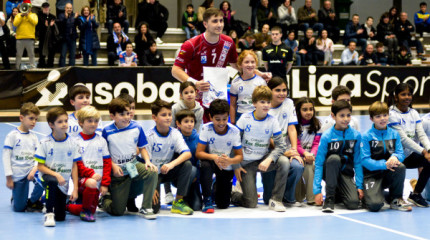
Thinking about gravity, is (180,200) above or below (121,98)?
below

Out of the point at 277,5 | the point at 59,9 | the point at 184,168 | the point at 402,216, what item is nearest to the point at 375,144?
the point at 402,216

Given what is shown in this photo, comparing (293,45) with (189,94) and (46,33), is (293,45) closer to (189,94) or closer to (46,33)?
(46,33)

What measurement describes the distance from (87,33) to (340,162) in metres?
13.0

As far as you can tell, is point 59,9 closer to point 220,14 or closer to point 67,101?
point 67,101

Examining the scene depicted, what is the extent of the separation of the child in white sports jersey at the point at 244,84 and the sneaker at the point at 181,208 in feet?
5.39

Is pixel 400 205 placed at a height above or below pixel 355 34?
below

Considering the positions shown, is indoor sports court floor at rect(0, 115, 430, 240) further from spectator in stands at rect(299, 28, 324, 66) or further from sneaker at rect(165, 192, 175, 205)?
spectator in stands at rect(299, 28, 324, 66)

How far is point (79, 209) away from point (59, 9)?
12989 millimetres

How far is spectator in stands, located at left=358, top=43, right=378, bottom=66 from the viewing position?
70.3 ft

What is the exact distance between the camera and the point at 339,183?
7219 millimetres

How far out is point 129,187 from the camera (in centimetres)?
684

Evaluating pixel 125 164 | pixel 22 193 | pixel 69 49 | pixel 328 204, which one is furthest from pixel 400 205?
pixel 69 49

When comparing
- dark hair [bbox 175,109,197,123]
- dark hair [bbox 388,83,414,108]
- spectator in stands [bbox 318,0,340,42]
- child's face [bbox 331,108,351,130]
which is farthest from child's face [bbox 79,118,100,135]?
spectator in stands [bbox 318,0,340,42]

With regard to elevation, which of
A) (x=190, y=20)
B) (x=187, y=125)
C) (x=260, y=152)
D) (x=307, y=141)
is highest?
(x=190, y=20)
